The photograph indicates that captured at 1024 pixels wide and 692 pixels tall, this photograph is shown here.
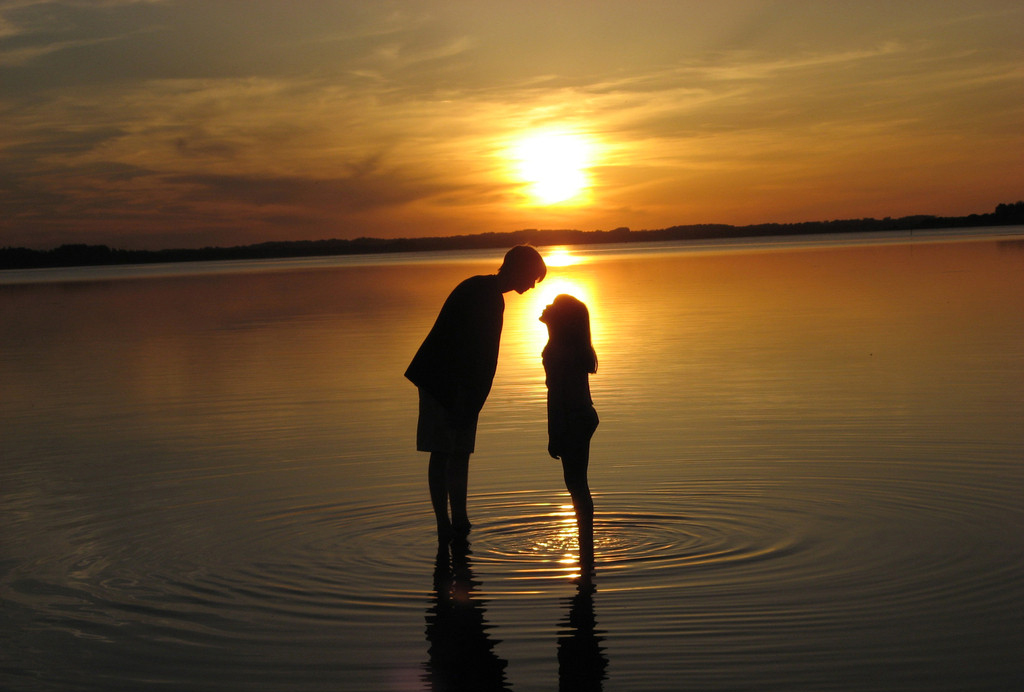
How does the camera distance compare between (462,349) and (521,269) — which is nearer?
(521,269)

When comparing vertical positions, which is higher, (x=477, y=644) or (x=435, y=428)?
(x=435, y=428)

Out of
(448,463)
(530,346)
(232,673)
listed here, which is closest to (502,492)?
(448,463)

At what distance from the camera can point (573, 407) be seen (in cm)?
707

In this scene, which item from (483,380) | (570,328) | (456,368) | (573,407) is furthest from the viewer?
(483,380)

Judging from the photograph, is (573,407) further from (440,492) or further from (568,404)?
Answer: (440,492)

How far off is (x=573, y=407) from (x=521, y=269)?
3.08 ft

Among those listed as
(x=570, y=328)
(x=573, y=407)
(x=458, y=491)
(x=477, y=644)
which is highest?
(x=570, y=328)

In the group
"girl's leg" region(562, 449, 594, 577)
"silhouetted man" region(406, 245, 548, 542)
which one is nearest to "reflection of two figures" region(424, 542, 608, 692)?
"girl's leg" region(562, 449, 594, 577)

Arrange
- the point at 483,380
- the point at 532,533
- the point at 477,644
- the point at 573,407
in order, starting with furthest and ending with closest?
the point at 532,533
the point at 483,380
the point at 573,407
the point at 477,644

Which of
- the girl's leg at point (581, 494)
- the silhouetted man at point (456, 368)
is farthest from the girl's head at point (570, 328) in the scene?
the girl's leg at point (581, 494)

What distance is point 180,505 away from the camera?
8.85 m

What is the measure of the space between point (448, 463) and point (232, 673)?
2616 millimetres

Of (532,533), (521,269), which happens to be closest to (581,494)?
(532,533)

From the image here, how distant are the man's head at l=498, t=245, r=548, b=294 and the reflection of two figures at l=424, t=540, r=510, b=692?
5.85 ft
